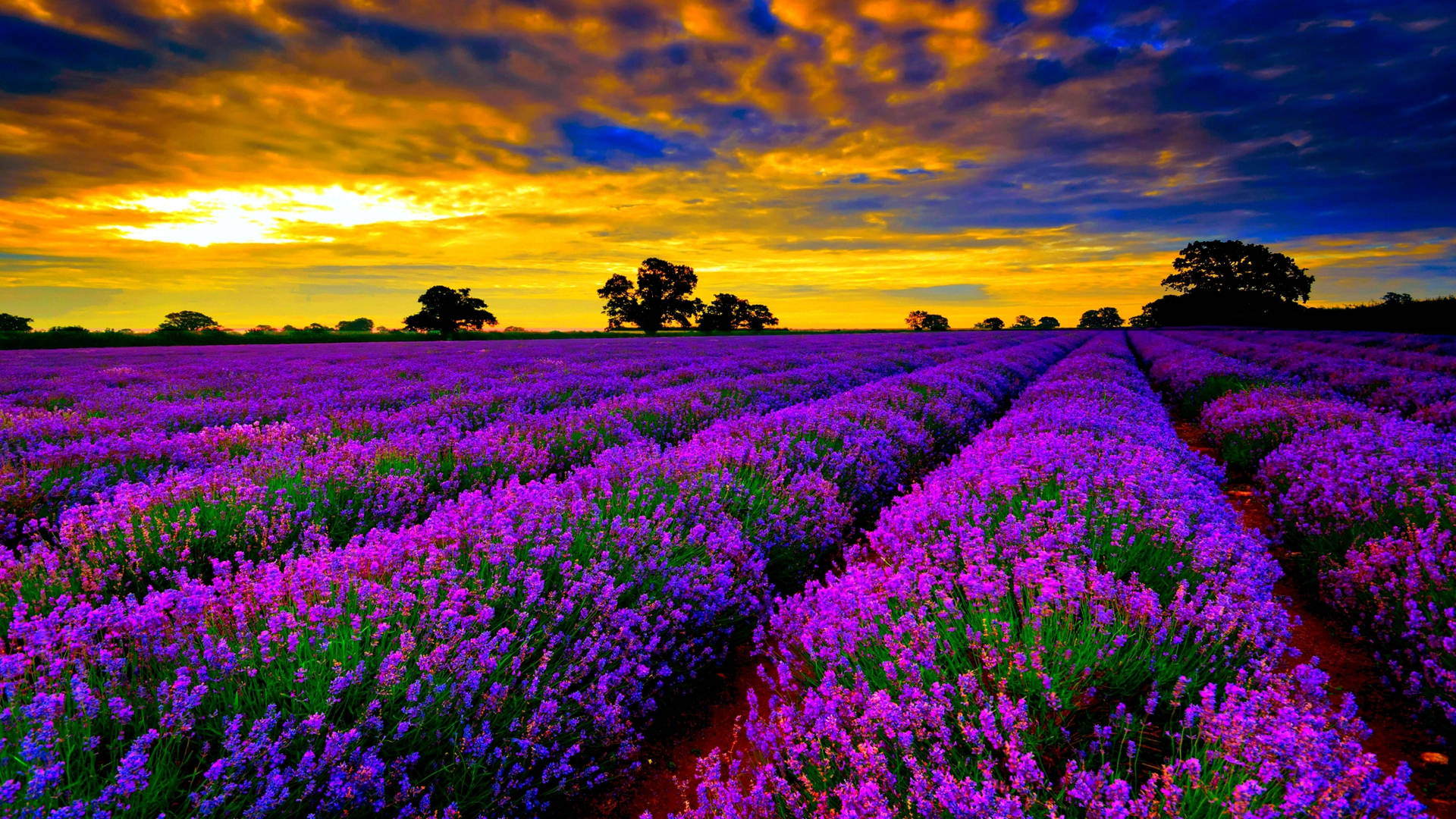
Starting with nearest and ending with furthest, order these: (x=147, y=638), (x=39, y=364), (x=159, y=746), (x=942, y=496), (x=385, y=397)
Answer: (x=159, y=746), (x=147, y=638), (x=942, y=496), (x=385, y=397), (x=39, y=364)

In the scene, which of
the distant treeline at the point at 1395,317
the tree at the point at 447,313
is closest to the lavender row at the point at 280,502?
the distant treeline at the point at 1395,317

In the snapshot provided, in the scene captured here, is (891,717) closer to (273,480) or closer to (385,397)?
(273,480)

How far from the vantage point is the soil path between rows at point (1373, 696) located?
235 cm

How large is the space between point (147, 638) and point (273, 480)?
227 cm

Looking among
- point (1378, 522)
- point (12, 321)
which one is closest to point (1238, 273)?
point (1378, 522)

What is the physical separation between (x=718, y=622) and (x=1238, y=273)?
8680cm

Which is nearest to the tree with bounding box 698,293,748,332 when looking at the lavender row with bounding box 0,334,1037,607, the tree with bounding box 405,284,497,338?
the tree with bounding box 405,284,497,338

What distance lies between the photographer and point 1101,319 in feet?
323

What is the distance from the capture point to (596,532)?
2994 mm

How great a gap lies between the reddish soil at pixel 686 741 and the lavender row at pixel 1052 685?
18cm

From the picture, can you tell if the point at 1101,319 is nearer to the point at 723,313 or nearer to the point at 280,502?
the point at 723,313

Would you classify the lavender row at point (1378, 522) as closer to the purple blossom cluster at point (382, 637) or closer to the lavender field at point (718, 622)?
the lavender field at point (718, 622)

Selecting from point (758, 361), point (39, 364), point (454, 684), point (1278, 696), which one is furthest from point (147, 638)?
point (39, 364)

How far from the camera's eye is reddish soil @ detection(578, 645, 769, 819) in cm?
226
